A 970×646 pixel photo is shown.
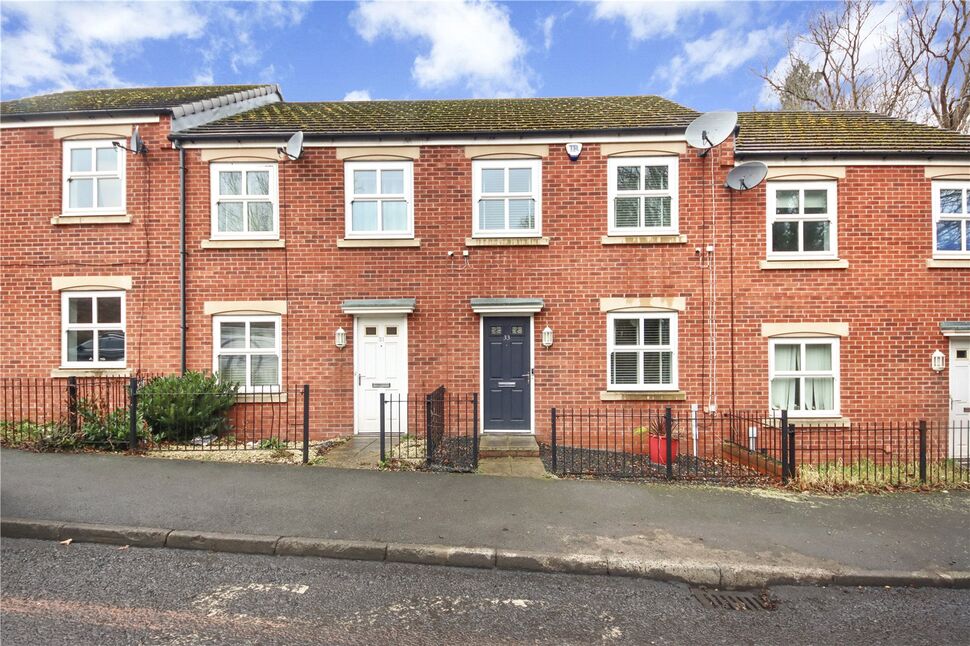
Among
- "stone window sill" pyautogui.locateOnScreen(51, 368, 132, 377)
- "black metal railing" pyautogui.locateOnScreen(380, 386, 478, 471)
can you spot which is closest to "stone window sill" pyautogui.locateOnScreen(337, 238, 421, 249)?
"black metal railing" pyautogui.locateOnScreen(380, 386, 478, 471)

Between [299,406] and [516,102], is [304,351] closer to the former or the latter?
[299,406]

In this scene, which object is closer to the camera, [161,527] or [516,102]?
[161,527]

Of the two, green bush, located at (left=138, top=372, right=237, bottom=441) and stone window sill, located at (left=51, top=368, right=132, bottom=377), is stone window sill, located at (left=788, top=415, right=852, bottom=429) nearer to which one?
green bush, located at (left=138, top=372, right=237, bottom=441)

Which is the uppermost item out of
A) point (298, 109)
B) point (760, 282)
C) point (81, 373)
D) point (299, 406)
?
point (298, 109)

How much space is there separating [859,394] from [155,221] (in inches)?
532

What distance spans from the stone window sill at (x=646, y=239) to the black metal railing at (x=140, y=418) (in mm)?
5878

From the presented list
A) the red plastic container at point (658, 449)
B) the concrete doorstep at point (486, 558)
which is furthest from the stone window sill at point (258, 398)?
the red plastic container at point (658, 449)

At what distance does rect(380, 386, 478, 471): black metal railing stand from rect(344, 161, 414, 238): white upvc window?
3.17 metres

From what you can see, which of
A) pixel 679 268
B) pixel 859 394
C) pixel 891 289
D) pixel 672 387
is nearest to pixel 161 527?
pixel 672 387

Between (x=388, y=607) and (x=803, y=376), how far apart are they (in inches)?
332

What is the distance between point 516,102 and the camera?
1194 cm

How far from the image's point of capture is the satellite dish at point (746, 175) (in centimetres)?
827

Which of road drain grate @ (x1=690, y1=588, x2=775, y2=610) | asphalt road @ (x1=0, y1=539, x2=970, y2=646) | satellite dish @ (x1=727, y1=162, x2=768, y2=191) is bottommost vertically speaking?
road drain grate @ (x1=690, y1=588, x2=775, y2=610)

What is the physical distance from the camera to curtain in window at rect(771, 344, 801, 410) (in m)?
8.70
